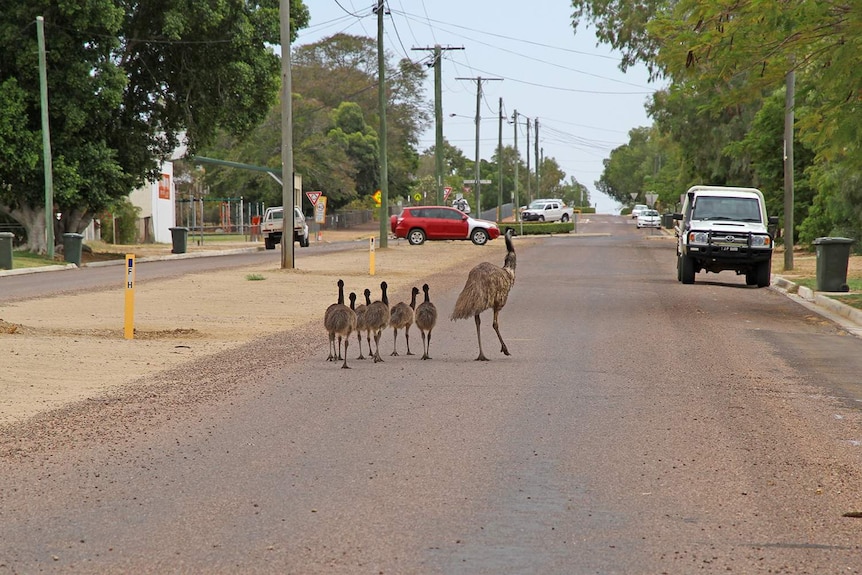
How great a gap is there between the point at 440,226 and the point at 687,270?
2997 cm

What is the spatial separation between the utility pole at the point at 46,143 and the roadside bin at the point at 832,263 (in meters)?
25.6

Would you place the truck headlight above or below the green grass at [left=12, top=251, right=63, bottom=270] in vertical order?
above

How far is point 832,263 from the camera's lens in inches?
1045

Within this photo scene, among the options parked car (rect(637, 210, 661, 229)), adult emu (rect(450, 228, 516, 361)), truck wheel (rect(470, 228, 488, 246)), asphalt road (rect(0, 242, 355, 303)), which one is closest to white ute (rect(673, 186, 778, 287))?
asphalt road (rect(0, 242, 355, 303))

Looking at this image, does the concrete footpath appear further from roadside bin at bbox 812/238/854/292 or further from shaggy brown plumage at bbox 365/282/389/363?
shaggy brown plumage at bbox 365/282/389/363

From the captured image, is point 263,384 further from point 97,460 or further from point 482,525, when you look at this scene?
point 482,525

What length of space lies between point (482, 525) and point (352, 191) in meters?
88.9

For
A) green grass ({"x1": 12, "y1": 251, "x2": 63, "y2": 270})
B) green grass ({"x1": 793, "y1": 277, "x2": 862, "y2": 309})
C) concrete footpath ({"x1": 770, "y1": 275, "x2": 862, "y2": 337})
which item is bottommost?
green grass ({"x1": 12, "y1": 251, "x2": 63, "y2": 270})

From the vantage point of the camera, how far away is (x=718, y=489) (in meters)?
7.89

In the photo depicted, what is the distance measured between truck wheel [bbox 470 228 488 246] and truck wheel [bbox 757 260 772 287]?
29.6 m

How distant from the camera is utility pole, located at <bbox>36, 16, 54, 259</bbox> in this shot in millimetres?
40894

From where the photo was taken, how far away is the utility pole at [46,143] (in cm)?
4089

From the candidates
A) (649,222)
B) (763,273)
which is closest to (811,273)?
(763,273)

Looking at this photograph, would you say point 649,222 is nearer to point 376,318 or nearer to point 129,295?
point 129,295
